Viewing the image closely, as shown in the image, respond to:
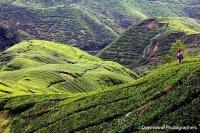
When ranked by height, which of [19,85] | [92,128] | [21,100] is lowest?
[19,85]

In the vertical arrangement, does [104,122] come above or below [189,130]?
below

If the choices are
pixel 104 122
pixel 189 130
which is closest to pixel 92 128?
pixel 104 122

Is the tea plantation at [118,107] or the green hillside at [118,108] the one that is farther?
the tea plantation at [118,107]

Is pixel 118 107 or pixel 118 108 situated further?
pixel 118 107

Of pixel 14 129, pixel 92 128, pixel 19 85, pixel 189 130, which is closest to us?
pixel 189 130

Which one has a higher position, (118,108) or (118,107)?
(118,108)

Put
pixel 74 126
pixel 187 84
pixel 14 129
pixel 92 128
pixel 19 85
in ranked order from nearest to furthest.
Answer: pixel 187 84 → pixel 92 128 → pixel 74 126 → pixel 14 129 → pixel 19 85

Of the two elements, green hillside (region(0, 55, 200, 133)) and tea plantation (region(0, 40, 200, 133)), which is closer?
green hillside (region(0, 55, 200, 133))

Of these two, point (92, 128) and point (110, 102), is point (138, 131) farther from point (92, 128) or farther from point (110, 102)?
point (110, 102)
